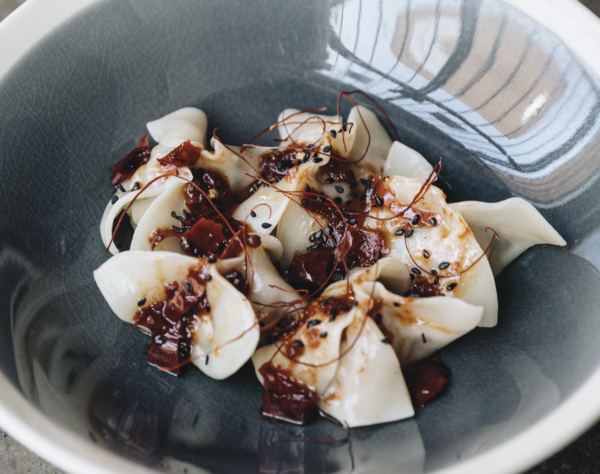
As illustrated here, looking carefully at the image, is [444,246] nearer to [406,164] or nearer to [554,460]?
[406,164]

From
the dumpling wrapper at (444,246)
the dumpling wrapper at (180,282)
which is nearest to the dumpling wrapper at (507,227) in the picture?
the dumpling wrapper at (444,246)

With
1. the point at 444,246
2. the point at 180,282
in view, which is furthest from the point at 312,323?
the point at 444,246

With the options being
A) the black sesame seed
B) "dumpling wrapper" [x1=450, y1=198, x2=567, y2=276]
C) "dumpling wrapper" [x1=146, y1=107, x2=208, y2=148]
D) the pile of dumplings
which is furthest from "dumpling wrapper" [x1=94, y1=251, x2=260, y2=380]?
"dumpling wrapper" [x1=450, y1=198, x2=567, y2=276]

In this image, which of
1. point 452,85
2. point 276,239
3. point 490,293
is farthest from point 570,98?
point 276,239

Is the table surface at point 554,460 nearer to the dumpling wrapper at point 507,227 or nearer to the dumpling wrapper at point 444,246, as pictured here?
the dumpling wrapper at point 444,246

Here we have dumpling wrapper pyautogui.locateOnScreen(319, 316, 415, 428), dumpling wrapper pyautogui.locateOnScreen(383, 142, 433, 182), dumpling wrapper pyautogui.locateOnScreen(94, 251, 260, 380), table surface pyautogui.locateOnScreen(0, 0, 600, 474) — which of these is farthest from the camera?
dumpling wrapper pyautogui.locateOnScreen(383, 142, 433, 182)

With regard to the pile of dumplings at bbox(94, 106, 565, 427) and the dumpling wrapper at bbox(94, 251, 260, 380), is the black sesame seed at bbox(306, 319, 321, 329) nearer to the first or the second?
the pile of dumplings at bbox(94, 106, 565, 427)

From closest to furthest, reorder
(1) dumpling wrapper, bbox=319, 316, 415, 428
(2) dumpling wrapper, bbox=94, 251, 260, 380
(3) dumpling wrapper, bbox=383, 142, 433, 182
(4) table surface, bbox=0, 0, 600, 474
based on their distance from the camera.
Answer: (1) dumpling wrapper, bbox=319, 316, 415, 428
(2) dumpling wrapper, bbox=94, 251, 260, 380
(4) table surface, bbox=0, 0, 600, 474
(3) dumpling wrapper, bbox=383, 142, 433, 182

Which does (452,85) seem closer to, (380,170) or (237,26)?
(380,170)
